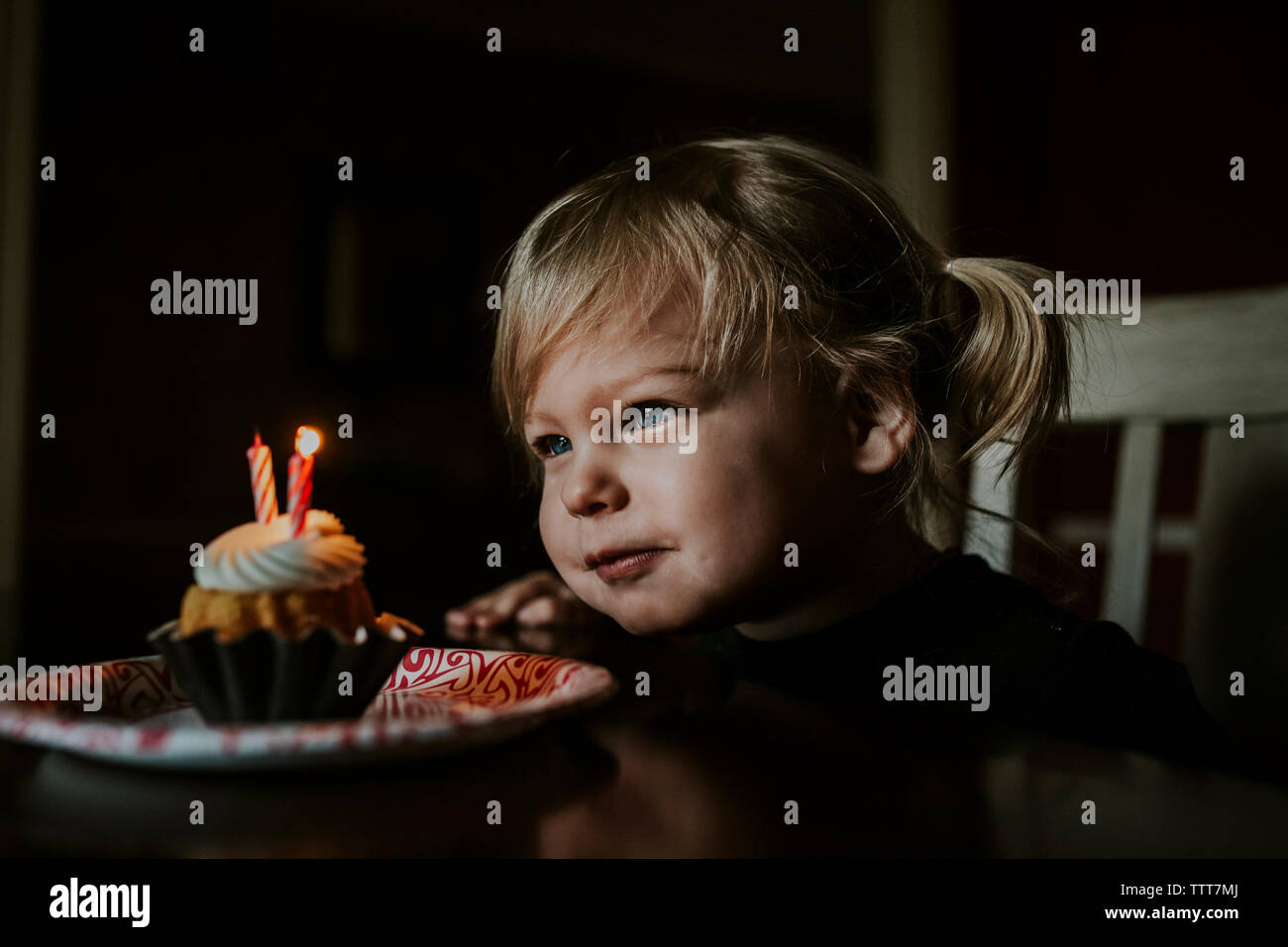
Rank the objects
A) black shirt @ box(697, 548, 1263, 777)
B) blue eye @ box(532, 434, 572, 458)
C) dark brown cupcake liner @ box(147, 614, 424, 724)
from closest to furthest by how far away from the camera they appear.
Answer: dark brown cupcake liner @ box(147, 614, 424, 724) → black shirt @ box(697, 548, 1263, 777) → blue eye @ box(532, 434, 572, 458)

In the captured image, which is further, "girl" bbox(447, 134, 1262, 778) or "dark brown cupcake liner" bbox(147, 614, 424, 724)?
"girl" bbox(447, 134, 1262, 778)

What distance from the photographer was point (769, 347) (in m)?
1.00

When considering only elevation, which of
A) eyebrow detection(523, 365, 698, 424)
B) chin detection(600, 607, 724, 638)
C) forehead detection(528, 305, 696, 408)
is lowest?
chin detection(600, 607, 724, 638)

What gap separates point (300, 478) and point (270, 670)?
0.43ft

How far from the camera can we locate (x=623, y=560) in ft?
3.22

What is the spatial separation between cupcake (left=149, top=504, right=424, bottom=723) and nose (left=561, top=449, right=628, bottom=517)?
0.32 meters

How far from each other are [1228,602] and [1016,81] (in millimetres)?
2544

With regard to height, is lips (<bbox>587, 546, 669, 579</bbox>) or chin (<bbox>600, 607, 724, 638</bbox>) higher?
lips (<bbox>587, 546, 669, 579</bbox>)

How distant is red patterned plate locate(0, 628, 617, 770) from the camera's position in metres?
0.48

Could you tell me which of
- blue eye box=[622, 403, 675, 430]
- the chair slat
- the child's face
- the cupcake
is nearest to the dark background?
the chair slat

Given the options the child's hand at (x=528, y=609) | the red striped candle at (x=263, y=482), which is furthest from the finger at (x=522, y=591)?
the red striped candle at (x=263, y=482)

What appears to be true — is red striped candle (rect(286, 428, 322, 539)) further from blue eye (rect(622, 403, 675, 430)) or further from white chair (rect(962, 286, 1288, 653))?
white chair (rect(962, 286, 1288, 653))

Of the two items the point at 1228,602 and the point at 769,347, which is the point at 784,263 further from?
the point at 1228,602

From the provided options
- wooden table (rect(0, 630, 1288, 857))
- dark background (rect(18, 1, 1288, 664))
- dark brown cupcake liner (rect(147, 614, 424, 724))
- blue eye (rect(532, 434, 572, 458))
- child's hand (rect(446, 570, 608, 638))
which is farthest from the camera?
dark background (rect(18, 1, 1288, 664))
